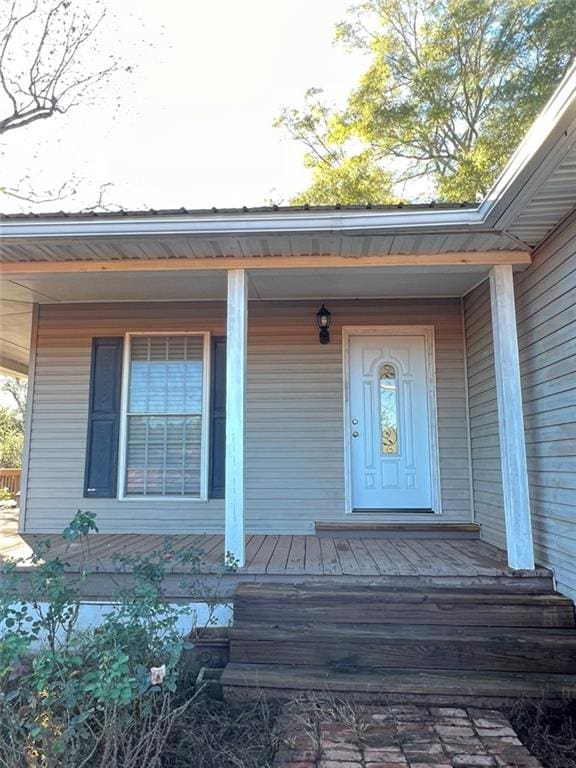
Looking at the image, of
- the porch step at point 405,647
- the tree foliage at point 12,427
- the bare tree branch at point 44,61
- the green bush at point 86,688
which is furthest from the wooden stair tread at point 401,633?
the tree foliage at point 12,427

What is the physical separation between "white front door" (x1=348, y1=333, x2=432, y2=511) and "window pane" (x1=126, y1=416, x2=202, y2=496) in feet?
4.98

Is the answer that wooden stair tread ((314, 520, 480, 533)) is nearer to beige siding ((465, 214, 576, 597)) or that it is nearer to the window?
beige siding ((465, 214, 576, 597))

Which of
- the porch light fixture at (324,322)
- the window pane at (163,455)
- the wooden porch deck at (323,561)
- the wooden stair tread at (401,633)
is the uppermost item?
the porch light fixture at (324,322)

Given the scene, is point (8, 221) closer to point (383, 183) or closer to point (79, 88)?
point (79, 88)

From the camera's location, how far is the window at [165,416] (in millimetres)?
4711

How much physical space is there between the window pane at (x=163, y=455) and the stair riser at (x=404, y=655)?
6.76 ft

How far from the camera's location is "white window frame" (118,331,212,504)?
4648 millimetres

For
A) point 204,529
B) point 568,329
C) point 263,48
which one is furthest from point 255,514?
point 263,48

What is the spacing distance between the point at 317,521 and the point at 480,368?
201cm

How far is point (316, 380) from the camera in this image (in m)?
4.73

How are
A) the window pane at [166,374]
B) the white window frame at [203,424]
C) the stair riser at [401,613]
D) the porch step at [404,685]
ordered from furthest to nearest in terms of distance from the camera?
the window pane at [166,374]
the white window frame at [203,424]
the stair riser at [401,613]
the porch step at [404,685]

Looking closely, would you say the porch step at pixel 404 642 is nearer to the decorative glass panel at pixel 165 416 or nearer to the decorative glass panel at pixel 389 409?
the decorative glass panel at pixel 389 409

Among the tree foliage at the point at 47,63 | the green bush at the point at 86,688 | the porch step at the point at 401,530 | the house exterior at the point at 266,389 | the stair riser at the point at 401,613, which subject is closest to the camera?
the green bush at the point at 86,688

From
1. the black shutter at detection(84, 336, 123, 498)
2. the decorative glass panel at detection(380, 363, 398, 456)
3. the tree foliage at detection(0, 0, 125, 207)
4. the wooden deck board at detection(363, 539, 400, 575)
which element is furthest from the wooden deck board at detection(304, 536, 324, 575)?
the tree foliage at detection(0, 0, 125, 207)
